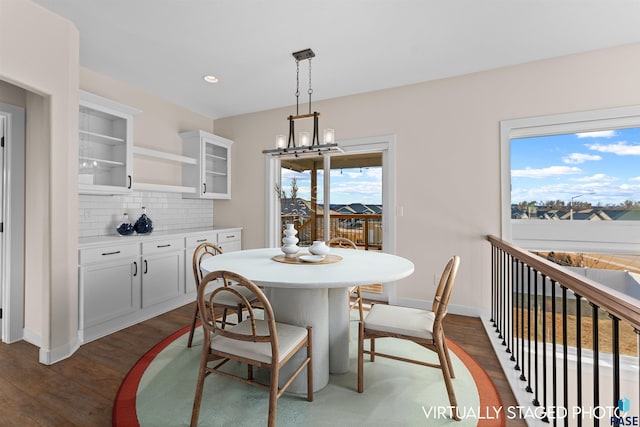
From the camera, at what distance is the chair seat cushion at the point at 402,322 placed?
174cm

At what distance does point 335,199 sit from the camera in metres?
4.13

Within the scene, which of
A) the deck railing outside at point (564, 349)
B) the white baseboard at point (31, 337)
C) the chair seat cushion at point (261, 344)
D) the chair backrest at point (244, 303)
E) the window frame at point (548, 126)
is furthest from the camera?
the window frame at point (548, 126)

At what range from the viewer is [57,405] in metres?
1.79

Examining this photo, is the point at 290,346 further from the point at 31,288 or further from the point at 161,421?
the point at 31,288

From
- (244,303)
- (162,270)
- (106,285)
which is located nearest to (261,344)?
(244,303)

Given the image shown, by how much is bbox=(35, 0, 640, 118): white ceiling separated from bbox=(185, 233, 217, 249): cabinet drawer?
6.24ft

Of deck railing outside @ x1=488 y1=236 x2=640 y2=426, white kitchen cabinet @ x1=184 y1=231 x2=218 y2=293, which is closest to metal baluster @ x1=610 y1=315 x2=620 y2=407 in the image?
deck railing outside @ x1=488 y1=236 x2=640 y2=426

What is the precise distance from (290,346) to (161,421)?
872 millimetres

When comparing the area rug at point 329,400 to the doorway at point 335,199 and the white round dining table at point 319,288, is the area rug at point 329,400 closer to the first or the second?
the white round dining table at point 319,288

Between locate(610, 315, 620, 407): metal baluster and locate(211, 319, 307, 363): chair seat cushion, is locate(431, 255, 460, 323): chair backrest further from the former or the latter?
locate(211, 319, 307, 363): chair seat cushion

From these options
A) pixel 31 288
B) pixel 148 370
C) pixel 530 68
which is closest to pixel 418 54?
pixel 530 68

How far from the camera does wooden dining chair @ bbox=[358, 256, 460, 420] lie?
169cm

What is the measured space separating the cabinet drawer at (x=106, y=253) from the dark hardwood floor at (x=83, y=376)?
0.74 meters

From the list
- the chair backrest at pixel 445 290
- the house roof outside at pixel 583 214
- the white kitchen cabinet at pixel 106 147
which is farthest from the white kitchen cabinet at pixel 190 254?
the house roof outside at pixel 583 214
